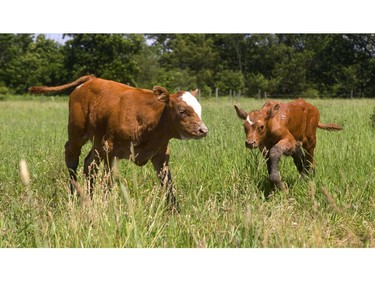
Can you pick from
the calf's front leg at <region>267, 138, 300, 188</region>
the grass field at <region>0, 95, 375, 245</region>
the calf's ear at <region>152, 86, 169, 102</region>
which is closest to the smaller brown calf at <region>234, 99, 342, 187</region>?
the calf's front leg at <region>267, 138, 300, 188</region>

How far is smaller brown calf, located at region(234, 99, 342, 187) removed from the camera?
13.3 feet

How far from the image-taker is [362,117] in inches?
300

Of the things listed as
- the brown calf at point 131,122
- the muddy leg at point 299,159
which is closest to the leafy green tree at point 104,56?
the brown calf at point 131,122

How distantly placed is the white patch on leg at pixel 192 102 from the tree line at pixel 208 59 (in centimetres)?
71

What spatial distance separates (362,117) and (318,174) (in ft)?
12.4

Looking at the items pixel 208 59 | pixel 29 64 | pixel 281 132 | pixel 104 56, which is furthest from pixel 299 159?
pixel 29 64

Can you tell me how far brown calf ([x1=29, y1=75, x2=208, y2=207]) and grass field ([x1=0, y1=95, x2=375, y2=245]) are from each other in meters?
0.27

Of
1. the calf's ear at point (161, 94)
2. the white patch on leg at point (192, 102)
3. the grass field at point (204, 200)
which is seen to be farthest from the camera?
the calf's ear at point (161, 94)

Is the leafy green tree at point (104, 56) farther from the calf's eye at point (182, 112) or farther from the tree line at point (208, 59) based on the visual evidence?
the calf's eye at point (182, 112)

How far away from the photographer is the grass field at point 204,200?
2.87 meters

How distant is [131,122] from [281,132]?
1.49m

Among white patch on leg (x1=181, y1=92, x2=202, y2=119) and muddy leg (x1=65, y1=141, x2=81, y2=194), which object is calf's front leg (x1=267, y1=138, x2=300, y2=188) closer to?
white patch on leg (x1=181, y1=92, x2=202, y2=119)

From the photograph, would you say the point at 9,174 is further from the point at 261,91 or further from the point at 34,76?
the point at 261,91
